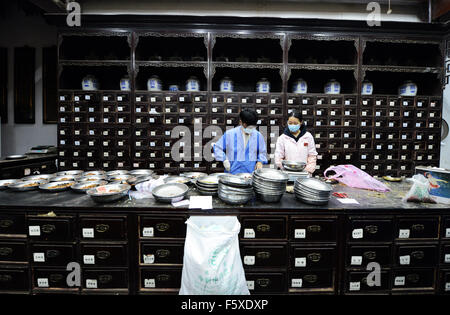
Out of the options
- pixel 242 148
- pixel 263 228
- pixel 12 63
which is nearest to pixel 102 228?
pixel 263 228

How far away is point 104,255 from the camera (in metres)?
1.68

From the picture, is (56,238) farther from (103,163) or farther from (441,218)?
(441,218)

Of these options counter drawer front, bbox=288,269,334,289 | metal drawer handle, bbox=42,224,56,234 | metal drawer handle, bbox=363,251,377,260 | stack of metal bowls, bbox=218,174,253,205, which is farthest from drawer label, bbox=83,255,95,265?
metal drawer handle, bbox=363,251,377,260

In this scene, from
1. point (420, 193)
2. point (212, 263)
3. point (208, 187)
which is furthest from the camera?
point (208, 187)

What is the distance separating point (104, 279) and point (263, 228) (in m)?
1.37

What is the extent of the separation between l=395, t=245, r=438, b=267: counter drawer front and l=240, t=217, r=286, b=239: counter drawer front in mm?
985

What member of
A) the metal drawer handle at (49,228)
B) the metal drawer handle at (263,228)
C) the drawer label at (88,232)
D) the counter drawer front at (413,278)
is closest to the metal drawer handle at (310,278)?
the metal drawer handle at (263,228)

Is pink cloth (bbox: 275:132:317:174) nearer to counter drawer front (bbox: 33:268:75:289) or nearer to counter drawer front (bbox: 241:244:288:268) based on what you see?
counter drawer front (bbox: 241:244:288:268)

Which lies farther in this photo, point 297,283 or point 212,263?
point 297,283

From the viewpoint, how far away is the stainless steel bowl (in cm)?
168

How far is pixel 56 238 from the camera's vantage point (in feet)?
5.48

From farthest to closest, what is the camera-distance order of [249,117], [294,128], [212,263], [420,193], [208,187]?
1. [294,128]
2. [249,117]
3. [208,187]
4. [420,193]
5. [212,263]

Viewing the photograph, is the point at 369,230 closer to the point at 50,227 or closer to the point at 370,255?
the point at 370,255

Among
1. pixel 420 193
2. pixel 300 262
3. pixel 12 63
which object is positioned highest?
pixel 12 63
